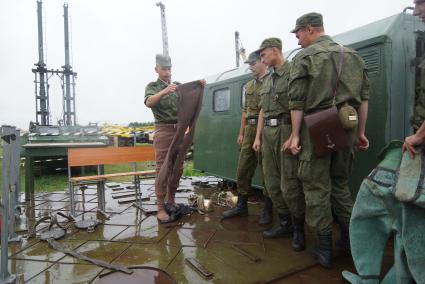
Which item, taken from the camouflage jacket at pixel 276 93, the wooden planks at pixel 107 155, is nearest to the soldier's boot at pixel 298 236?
the camouflage jacket at pixel 276 93

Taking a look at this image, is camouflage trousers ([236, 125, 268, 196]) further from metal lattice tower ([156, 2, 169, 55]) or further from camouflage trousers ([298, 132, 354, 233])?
metal lattice tower ([156, 2, 169, 55])

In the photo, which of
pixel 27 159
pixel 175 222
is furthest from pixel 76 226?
pixel 27 159

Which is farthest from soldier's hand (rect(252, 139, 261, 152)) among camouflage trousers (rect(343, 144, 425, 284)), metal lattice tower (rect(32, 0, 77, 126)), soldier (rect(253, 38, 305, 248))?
metal lattice tower (rect(32, 0, 77, 126))

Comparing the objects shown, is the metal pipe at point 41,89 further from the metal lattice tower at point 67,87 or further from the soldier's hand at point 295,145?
the soldier's hand at point 295,145

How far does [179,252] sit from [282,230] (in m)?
1.16

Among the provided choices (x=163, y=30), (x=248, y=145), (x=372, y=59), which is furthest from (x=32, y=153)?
(x=163, y=30)

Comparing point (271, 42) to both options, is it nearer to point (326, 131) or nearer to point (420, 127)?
point (326, 131)

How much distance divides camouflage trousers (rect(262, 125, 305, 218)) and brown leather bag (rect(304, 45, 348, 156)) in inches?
16.2

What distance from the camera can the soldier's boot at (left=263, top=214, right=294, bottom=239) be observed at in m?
3.52

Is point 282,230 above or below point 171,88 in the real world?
below

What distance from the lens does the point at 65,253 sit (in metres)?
3.17

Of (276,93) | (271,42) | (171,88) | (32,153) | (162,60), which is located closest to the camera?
(276,93)

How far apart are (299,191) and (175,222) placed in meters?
1.85

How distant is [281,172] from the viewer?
313cm
